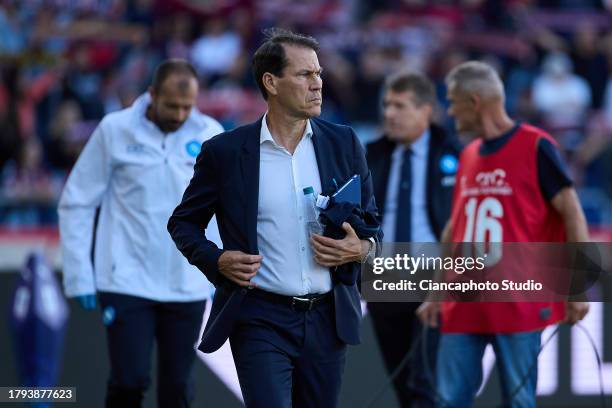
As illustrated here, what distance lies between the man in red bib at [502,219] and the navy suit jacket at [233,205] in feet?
4.12

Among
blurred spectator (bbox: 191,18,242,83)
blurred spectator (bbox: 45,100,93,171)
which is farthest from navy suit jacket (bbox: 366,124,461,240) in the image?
blurred spectator (bbox: 191,18,242,83)

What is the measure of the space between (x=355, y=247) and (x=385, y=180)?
8.67ft

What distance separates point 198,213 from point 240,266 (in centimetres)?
41

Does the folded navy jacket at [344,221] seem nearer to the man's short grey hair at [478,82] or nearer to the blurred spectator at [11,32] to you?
the man's short grey hair at [478,82]

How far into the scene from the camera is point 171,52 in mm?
14781

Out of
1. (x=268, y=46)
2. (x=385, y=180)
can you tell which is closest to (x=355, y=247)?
(x=268, y=46)

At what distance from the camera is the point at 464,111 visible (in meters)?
6.47

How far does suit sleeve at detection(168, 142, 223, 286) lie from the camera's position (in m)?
4.96

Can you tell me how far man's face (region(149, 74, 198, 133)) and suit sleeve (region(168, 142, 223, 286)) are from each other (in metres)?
1.52

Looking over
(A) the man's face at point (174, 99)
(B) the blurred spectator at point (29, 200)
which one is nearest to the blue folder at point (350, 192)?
(A) the man's face at point (174, 99)

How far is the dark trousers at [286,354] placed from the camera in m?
4.83

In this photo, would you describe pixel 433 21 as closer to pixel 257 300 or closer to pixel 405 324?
pixel 405 324

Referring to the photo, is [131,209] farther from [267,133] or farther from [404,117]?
[404,117]

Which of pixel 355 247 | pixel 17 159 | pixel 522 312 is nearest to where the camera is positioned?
pixel 355 247
